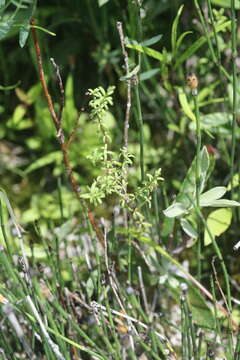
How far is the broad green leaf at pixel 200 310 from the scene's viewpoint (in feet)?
2.94

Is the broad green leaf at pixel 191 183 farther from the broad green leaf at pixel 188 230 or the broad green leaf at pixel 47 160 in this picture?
the broad green leaf at pixel 47 160

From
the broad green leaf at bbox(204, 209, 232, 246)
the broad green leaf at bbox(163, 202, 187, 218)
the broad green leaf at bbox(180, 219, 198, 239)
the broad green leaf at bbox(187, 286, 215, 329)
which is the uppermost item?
the broad green leaf at bbox(163, 202, 187, 218)

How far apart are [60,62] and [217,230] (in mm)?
722

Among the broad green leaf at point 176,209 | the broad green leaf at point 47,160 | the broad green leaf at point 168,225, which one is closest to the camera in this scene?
the broad green leaf at point 176,209

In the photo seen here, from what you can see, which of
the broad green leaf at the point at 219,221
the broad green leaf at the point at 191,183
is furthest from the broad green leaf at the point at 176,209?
the broad green leaf at the point at 219,221

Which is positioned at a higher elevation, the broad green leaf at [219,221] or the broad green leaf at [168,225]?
the broad green leaf at [168,225]

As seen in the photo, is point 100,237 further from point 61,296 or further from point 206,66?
point 206,66

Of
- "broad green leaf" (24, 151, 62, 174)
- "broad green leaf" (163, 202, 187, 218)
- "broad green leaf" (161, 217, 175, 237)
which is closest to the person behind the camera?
"broad green leaf" (163, 202, 187, 218)

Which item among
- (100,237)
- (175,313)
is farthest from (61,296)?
(175,313)

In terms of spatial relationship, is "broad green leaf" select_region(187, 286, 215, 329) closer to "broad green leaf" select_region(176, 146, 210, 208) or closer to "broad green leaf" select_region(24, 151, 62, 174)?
"broad green leaf" select_region(176, 146, 210, 208)

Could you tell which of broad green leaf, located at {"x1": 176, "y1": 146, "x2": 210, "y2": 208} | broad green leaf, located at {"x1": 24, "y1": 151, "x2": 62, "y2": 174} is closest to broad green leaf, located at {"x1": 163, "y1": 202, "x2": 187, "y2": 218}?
broad green leaf, located at {"x1": 176, "y1": 146, "x2": 210, "y2": 208}

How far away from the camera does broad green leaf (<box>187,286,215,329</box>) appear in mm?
897

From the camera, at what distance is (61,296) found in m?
0.92

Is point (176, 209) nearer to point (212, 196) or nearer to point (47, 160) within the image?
point (212, 196)
